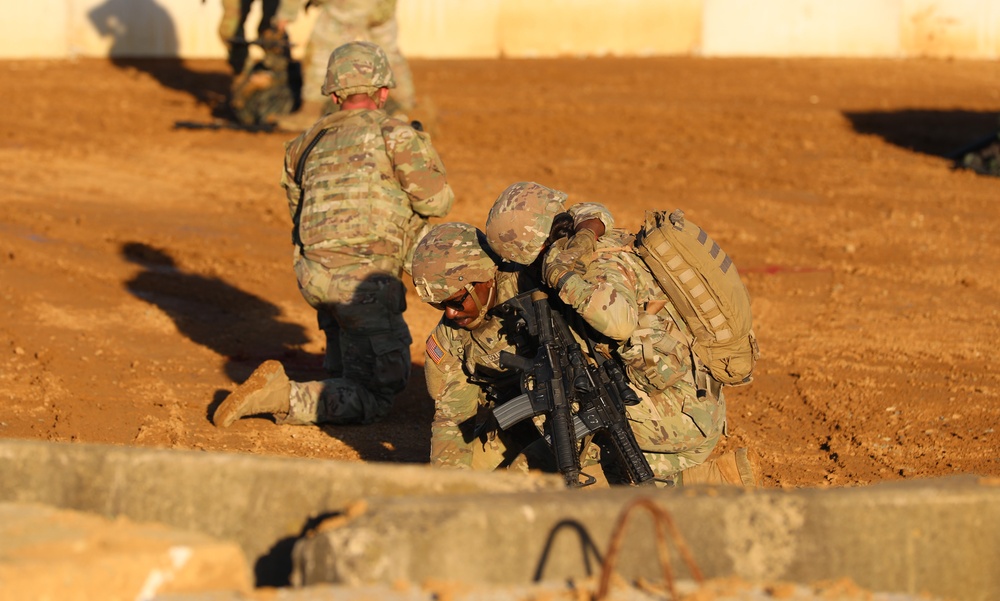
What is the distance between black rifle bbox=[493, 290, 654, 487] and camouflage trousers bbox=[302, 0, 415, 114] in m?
7.94

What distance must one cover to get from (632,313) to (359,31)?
862cm

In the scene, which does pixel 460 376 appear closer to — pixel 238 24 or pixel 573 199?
pixel 573 199

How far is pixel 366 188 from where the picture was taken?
6121mm

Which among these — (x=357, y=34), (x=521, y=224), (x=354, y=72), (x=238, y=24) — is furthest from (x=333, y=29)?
(x=521, y=224)

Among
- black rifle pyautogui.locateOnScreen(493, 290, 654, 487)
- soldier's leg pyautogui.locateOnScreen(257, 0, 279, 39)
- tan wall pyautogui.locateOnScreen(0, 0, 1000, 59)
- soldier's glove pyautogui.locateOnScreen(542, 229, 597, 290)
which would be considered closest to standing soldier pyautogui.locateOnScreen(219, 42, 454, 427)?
black rifle pyautogui.locateOnScreen(493, 290, 654, 487)

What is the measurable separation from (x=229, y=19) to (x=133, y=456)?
11551mm

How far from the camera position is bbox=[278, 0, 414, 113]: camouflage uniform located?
12.5m

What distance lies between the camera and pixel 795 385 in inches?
284

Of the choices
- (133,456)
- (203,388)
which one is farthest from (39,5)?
(133,456)

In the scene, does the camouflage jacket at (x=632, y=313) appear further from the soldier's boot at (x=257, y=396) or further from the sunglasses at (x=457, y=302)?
the soldier's boot at (x=257, y=396)

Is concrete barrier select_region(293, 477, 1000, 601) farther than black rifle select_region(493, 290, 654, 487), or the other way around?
black rifle select_region(493, 290, 654, 487)

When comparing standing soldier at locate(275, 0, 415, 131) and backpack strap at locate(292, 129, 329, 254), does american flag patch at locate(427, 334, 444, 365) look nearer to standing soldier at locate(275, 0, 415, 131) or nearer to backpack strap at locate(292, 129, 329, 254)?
backpack strap at locate(292, 129, 329, 254)

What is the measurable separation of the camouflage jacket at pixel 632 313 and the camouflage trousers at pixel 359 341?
1.60 m

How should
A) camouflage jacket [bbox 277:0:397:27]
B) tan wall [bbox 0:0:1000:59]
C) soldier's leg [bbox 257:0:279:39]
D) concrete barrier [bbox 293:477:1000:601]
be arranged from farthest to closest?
tan wall [bbox 0:0:1000:59]
soldier's leg [bbox 257:0:279:39]
camouflage jacket [bbox 277:0:397:27]
concrete barrier [bbox 293:477:1000:601]
